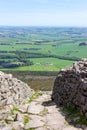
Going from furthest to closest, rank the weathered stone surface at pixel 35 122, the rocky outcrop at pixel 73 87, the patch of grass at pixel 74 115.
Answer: the rocky outcrop at pixel 73 87
the patch of grass at pixel 74 115
the weathered stone surface at pixel 35 122

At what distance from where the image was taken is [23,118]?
21234mm

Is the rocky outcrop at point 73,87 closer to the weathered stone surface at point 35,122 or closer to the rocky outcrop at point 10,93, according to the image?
the weathered stone surface at point 35,122

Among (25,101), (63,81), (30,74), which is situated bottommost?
(30,74)

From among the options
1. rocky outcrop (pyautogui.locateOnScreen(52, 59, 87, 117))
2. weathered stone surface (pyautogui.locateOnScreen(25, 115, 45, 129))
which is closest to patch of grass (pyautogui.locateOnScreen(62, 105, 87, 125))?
rocky outcrop (pyautogui.locateOnScreen(52, 59, 87, 117))

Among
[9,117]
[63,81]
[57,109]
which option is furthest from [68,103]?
[9,117]

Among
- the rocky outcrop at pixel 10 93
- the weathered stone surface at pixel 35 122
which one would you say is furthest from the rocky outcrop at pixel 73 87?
the rocky outcrop at pixel 10 93

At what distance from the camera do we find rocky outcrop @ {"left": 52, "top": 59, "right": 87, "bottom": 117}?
21.6 metres

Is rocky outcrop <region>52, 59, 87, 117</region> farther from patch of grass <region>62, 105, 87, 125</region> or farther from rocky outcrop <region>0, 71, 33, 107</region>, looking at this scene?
rocky outcrop <region>0, 71, 33, 107</region>

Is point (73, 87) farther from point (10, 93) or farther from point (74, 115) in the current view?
point (10, 93)

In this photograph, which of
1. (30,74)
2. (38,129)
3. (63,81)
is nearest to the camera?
(38,129)

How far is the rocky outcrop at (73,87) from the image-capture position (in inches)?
852

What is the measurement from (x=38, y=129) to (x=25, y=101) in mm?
8609

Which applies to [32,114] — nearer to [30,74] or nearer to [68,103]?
[68,103]

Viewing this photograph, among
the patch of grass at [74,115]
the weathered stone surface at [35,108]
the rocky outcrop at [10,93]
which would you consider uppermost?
the rocky outcrop at [10,93]
